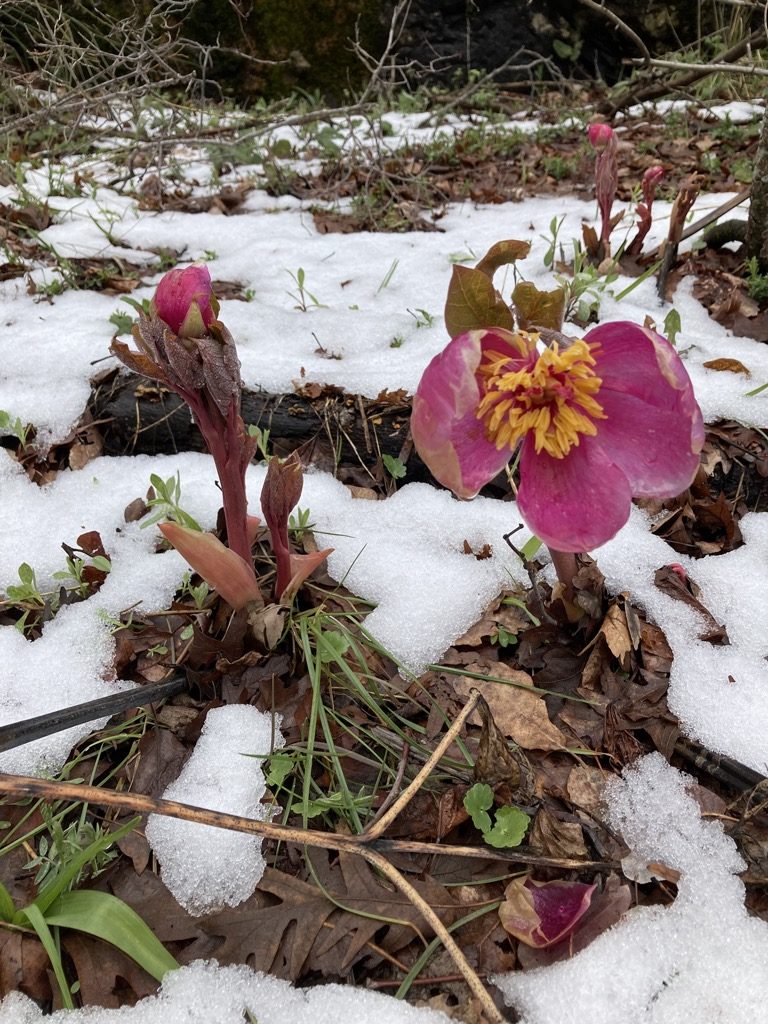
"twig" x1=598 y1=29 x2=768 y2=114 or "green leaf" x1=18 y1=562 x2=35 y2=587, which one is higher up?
"twig" x1=598 y1=29 x2=768 y2=114

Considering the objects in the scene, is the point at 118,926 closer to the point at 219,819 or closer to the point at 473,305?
the point at 219,819

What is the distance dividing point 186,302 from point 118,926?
0.94m

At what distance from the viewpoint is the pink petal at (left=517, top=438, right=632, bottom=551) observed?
1082 millimetres

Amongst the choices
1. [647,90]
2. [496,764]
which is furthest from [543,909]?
[647,90]

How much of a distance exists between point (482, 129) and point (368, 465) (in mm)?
3575

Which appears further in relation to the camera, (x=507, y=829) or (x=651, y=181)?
Result: (x=651, y=181)

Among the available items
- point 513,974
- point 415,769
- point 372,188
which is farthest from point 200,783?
point 372,188

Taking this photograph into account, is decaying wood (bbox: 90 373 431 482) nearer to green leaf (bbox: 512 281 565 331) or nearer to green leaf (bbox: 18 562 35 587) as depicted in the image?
green leaf (bbox: 18 562 35 587)

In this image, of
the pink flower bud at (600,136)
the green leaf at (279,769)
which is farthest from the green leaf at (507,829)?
the pink flower bud at (600,136)

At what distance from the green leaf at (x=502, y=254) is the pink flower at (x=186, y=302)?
45 cm

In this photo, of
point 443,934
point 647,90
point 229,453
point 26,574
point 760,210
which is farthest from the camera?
point 647,90

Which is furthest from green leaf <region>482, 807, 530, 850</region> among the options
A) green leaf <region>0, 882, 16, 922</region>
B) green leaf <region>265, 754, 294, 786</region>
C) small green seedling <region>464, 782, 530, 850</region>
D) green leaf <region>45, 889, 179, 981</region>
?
green leaf <region>0, 882, 16, 922</region>

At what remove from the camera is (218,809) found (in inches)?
44.9

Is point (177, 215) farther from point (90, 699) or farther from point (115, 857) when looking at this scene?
point (115, 857)
